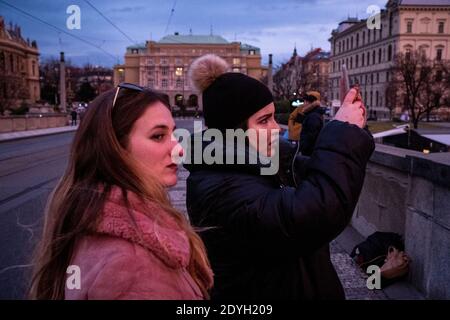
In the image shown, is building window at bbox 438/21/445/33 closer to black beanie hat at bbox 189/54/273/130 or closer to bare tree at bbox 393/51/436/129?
bare tree at bbox 393/51/436/129

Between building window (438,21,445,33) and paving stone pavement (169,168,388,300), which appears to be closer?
paving stone pavement (169,168,388,300)

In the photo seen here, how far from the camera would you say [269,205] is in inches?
60.0

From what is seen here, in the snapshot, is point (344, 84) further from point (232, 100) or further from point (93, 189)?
point (93, 189)

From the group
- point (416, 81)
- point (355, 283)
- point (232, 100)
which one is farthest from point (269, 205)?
point (416, 81)

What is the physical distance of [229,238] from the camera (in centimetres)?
169

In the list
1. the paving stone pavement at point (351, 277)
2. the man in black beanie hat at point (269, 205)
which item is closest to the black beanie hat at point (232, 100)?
the man in black beanie hat at point (269, 205)

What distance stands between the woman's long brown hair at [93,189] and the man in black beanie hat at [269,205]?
0.20 meters

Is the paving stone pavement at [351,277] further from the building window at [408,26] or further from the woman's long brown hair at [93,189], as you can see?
the building window at [408,26]

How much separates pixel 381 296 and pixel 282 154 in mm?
2623

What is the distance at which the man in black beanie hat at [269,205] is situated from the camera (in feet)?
4.89

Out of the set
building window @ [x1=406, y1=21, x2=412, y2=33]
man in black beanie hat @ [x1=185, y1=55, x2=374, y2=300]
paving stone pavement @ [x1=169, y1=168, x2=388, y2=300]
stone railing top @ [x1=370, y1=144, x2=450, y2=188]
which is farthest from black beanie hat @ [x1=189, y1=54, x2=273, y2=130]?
building window @ [x1=406, y1=21, x2=412, y2=33]

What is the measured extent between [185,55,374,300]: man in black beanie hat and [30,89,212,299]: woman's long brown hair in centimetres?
20

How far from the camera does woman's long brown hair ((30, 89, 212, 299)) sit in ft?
4.39
